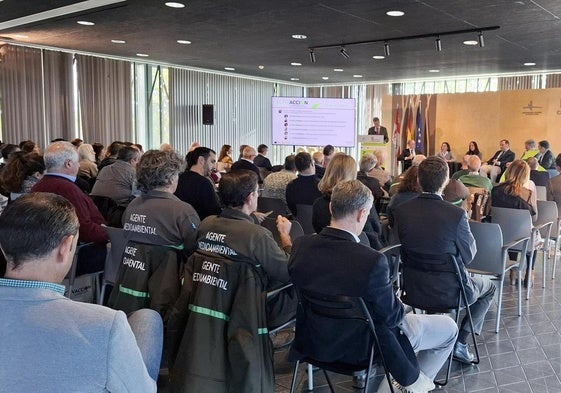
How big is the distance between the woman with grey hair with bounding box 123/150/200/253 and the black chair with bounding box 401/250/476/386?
4.89 ft

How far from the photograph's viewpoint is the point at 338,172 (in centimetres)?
447

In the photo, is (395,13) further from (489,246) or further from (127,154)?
(127,154)

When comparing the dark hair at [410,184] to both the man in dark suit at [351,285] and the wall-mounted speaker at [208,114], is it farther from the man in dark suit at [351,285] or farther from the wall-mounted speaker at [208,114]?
the wall-mounted speaker at [208,114]

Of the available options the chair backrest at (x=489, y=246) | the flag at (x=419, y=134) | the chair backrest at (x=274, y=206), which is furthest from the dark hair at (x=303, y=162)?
the flag at (x=419, y=134)

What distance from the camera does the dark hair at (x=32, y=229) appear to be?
137 cm

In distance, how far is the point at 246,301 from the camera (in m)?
2.66

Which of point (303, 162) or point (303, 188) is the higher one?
point (303, 162)

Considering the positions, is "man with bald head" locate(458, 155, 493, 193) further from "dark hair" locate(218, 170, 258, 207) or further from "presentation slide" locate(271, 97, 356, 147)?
"presentation slide" locate(271, 97, 356, 147)

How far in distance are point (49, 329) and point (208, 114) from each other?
12.3 m

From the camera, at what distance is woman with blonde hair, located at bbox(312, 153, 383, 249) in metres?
4.12

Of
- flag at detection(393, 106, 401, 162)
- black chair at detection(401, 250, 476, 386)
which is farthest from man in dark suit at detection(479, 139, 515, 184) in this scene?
black chair at detection(401, 250, 476, 386)

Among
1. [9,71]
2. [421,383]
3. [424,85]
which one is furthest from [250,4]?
[424,85]

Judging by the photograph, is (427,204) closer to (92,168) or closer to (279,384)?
(279,384)

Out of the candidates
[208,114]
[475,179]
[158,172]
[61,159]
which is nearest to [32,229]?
[158,172]
